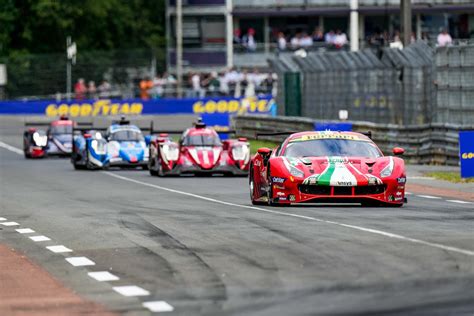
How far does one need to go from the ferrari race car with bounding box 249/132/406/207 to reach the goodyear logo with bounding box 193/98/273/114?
42965 mm

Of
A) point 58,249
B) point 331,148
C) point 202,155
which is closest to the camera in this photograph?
point 58,249

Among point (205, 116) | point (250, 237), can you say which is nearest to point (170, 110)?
point (205, 116)

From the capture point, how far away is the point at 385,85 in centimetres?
3853

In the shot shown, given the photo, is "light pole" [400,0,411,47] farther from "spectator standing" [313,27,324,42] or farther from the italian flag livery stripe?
"spectator standing" [313,27,324,42]

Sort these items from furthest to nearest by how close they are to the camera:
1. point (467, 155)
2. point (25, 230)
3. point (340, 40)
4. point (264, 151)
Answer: point (340, 40) < point (467, 155) < point (264, 151) < point (25, 230)

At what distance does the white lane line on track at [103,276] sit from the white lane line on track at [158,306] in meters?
1.60

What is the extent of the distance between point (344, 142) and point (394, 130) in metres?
14.2

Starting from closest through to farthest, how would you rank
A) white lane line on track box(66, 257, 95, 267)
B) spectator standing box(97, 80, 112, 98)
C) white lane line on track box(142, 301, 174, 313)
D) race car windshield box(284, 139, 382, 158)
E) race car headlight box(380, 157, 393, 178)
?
1. white lane line on track box(142, 301, 174, 313)
2. white lane line on track box(66, 257, 95, 267)
3. race car headlight box(380, 157, 393, 178)
4. race car windshield box(284, 139, 382, 158)
5. spectator standing box(97, 80, 112, 98)

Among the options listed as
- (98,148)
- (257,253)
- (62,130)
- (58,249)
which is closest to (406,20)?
(98,148)

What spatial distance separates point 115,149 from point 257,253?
22974mm

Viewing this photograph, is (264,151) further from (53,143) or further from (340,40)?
(340,40)

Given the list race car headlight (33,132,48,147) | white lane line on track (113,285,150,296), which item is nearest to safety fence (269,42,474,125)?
race car headlight (33,132,48,147)

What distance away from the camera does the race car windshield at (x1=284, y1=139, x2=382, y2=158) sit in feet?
69.2

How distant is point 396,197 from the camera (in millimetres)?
20609
